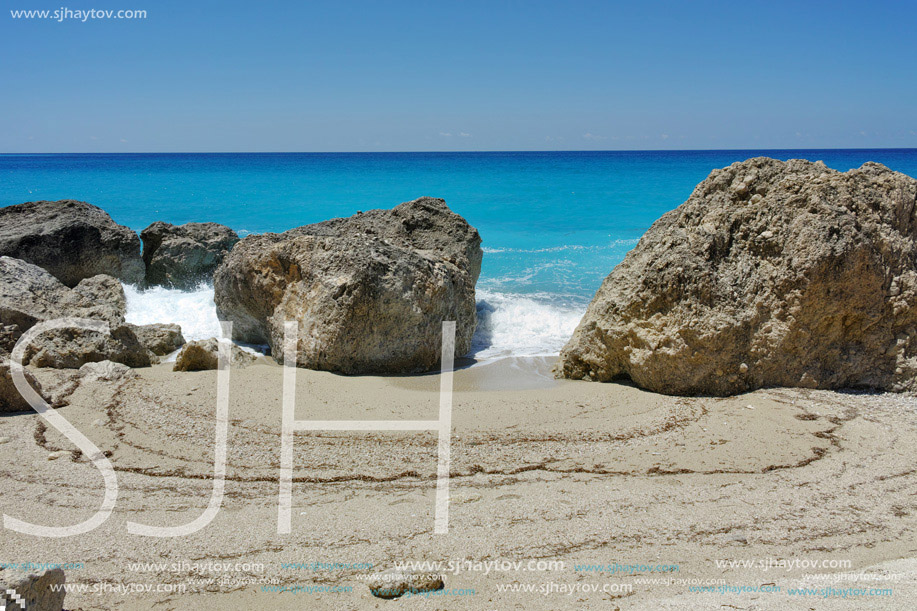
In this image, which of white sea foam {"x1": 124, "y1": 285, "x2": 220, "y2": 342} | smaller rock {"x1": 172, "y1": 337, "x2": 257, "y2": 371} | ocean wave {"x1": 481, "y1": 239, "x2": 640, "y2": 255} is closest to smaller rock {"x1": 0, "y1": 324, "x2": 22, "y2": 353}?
smaller rock {"x1": 172, "y1": 337, "x2": 257, "y2": 371}

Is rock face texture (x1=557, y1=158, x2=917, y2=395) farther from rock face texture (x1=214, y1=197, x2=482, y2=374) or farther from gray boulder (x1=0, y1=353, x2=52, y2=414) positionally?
gray boulder (x1=0, y1=353, x2=52, y2=414)

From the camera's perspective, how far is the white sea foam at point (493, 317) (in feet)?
23.9

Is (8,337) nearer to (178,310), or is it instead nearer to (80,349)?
(80,349)

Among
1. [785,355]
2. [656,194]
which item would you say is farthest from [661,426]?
[656,194]

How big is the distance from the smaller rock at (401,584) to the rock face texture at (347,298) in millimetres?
3251

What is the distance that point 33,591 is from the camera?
2.10 m

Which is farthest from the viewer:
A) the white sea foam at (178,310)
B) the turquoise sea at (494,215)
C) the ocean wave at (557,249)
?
the ocean wave at (557,249)

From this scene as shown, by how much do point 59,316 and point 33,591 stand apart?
5001mm

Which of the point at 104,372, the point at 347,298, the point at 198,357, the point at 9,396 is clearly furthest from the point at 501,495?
the point at 104,372

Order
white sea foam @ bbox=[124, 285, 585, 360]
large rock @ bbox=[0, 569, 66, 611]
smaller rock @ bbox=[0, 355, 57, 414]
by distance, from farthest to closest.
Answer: white sea foam @ bbox=[124, 285, 585, 360] < smaller rock @ bbox=[0, 355, 57, 414] < large rock @ bbox=[0, 569, 66, 611]

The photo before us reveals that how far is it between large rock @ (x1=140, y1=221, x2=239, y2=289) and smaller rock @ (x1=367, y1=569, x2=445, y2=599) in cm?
891

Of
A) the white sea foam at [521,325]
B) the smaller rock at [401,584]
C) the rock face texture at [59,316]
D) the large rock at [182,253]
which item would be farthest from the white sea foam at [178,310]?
the smaller rock at [401,584]

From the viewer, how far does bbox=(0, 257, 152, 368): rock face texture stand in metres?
5.48

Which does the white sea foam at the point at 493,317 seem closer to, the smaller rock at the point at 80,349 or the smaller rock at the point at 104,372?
the smaller rock at the point at 80,349
